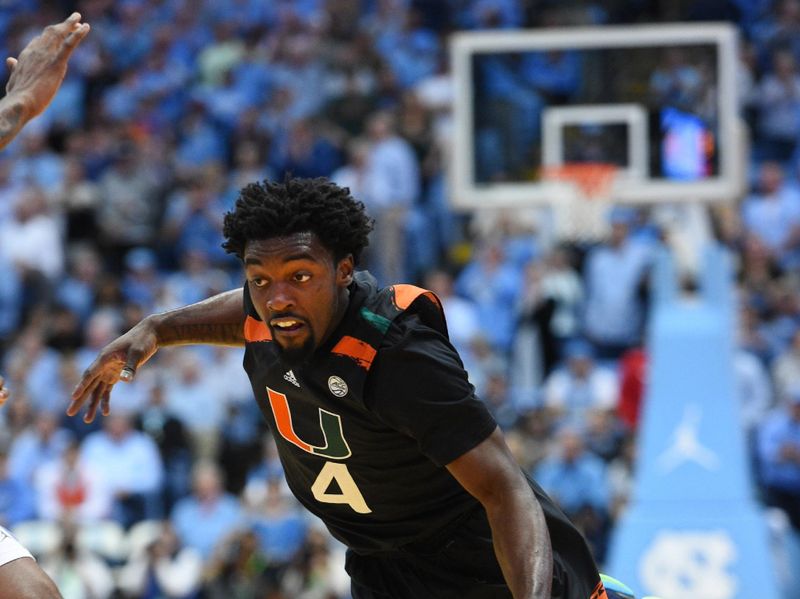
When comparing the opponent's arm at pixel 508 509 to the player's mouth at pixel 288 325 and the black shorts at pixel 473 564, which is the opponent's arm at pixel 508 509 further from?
the player's mouth at pixel 288 325

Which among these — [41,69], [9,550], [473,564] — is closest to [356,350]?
[473,564]

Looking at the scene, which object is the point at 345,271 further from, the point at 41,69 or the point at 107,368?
the point at 41,69

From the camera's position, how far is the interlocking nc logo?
11.0 meters

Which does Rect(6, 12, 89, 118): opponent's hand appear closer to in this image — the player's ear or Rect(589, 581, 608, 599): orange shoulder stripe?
the player's ear

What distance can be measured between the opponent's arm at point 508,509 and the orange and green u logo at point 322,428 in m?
0.45

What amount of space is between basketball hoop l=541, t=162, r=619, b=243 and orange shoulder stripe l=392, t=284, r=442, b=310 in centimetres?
1099

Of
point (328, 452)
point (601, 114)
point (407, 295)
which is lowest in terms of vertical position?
point (328, 452)

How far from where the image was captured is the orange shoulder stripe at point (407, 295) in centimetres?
473

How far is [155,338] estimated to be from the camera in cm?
547

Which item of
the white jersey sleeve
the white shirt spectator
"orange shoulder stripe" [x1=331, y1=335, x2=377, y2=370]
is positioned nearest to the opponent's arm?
"orange shoulder stripe" [x1=331, y1=335, x2=377, y2=370]

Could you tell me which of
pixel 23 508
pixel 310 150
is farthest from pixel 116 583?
pixel 310 150

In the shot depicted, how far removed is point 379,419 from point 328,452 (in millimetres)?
299

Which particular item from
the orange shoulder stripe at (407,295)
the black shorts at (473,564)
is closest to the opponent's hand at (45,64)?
the orange shoulder stripe at (407,295)

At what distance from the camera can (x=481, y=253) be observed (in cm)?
1727
